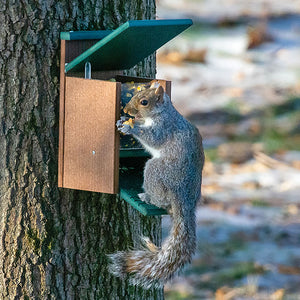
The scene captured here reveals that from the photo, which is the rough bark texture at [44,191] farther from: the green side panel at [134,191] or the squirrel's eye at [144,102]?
the squirrel's eye at [144,102]

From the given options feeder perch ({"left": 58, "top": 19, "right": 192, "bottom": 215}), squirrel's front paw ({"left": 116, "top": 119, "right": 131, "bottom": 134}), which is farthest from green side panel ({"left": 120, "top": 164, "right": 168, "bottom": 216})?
squirrel's front paw ({"left": 116, "top": 119, "right": 131, "bottom": 134})

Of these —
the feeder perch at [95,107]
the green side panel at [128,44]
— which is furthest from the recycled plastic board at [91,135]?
the green side panel at [128,44]

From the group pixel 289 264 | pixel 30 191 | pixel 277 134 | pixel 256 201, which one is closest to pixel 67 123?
pixel 30 191

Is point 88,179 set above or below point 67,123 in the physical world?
below

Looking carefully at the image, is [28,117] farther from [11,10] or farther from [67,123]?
[11,10]

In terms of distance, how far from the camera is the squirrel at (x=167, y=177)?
225 centimetres

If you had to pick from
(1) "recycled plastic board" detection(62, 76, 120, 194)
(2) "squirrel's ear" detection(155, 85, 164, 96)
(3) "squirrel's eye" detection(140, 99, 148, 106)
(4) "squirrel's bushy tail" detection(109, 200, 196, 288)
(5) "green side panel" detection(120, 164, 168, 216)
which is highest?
(2) "squirrel's ear" detection(155, 85, 164, 96)

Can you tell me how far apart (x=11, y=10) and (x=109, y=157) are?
2.07 ft

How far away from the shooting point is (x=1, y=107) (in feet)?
7.71

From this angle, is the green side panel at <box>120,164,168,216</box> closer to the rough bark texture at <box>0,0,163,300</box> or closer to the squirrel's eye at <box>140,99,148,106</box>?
the rough bark texture at <box>0,0,163,300</box>

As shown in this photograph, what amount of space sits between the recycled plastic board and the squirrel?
4.2 inches

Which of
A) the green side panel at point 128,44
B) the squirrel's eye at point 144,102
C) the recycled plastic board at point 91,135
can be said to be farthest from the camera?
the squirrel's eye at point 144,102

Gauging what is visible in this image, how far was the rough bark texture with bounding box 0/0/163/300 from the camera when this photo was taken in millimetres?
2303

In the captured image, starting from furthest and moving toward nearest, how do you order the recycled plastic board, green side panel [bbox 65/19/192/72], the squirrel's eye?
the squirrel's eye < the recycled plastic board < green side panel [bbox 65/19/192/72]
